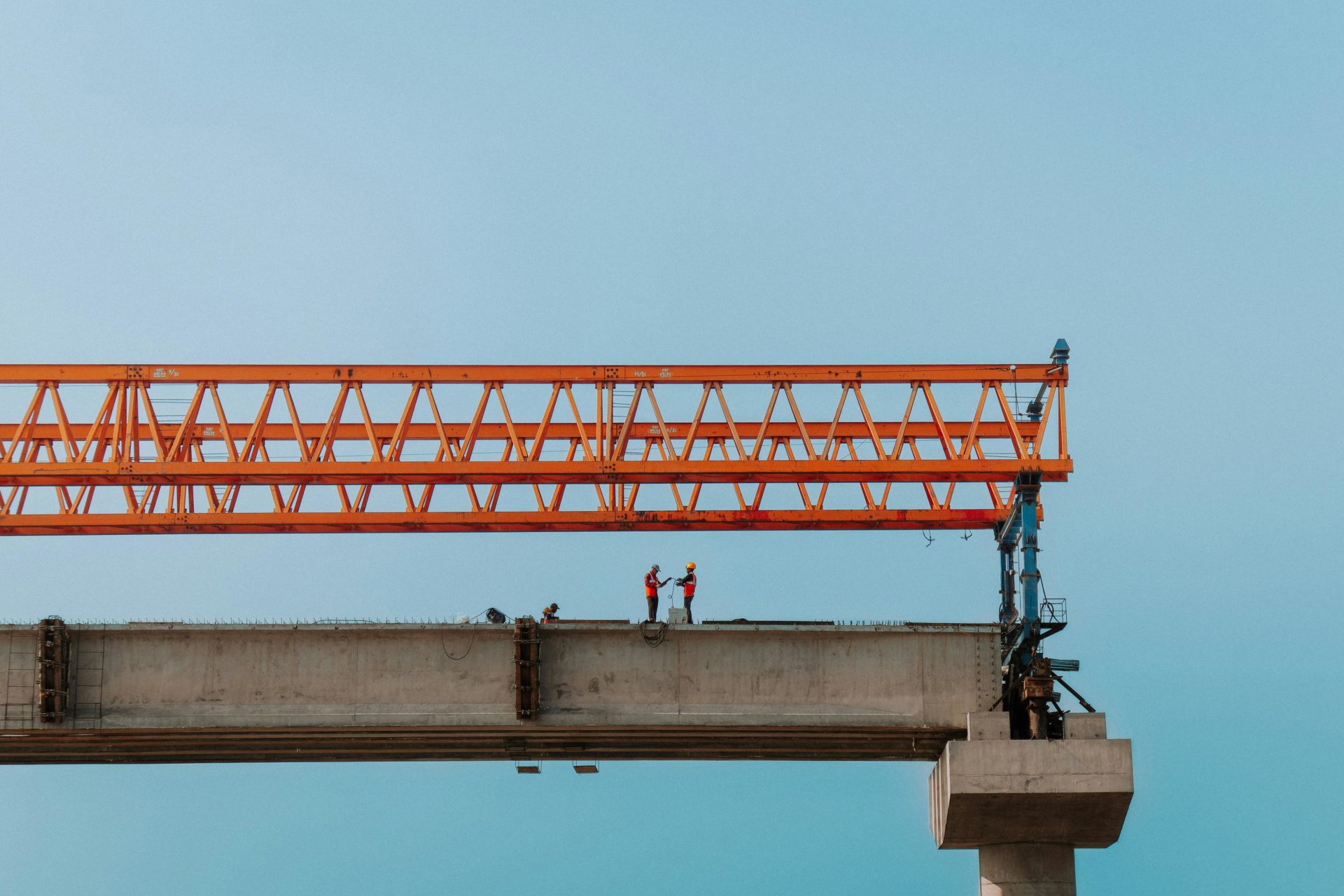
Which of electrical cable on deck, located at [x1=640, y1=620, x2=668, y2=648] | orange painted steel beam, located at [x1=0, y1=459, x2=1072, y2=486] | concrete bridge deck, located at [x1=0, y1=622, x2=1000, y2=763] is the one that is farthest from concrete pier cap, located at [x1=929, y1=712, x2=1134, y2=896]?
orange painted steel beam, located at [x1=0, y1=459, x2=1072, y2=486]

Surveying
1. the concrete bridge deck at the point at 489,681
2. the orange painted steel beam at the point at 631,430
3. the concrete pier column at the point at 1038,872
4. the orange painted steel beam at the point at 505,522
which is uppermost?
the orange painted steel beam at the point at 631,430

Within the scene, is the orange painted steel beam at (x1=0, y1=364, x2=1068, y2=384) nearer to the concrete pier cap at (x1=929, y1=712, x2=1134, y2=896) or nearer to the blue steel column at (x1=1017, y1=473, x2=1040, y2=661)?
the blue steel column at (x1=1017, y1=473, x2=1040, y2=661)

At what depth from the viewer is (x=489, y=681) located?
90.0 ft

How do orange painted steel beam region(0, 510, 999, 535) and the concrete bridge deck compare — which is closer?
the concrete bridge deck

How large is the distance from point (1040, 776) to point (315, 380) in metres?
15.9

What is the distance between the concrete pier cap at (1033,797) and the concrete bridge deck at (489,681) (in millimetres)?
708

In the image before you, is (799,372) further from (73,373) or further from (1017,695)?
(73,373)

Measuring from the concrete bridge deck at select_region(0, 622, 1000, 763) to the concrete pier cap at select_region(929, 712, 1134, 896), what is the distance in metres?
0.71

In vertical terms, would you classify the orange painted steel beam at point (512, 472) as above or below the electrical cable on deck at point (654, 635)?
above

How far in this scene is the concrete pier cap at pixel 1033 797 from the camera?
88.5 ft

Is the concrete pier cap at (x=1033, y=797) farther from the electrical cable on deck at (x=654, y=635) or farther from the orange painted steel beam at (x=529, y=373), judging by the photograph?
the orange painted steel beam at (x=529, y=373)

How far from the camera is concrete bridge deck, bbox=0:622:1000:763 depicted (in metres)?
27.2

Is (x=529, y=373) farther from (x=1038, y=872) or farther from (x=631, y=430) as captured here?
(x=1038, y=872)

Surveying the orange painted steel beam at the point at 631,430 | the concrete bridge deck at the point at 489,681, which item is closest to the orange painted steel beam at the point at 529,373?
the orange painted steel beam at the point at 631,430
